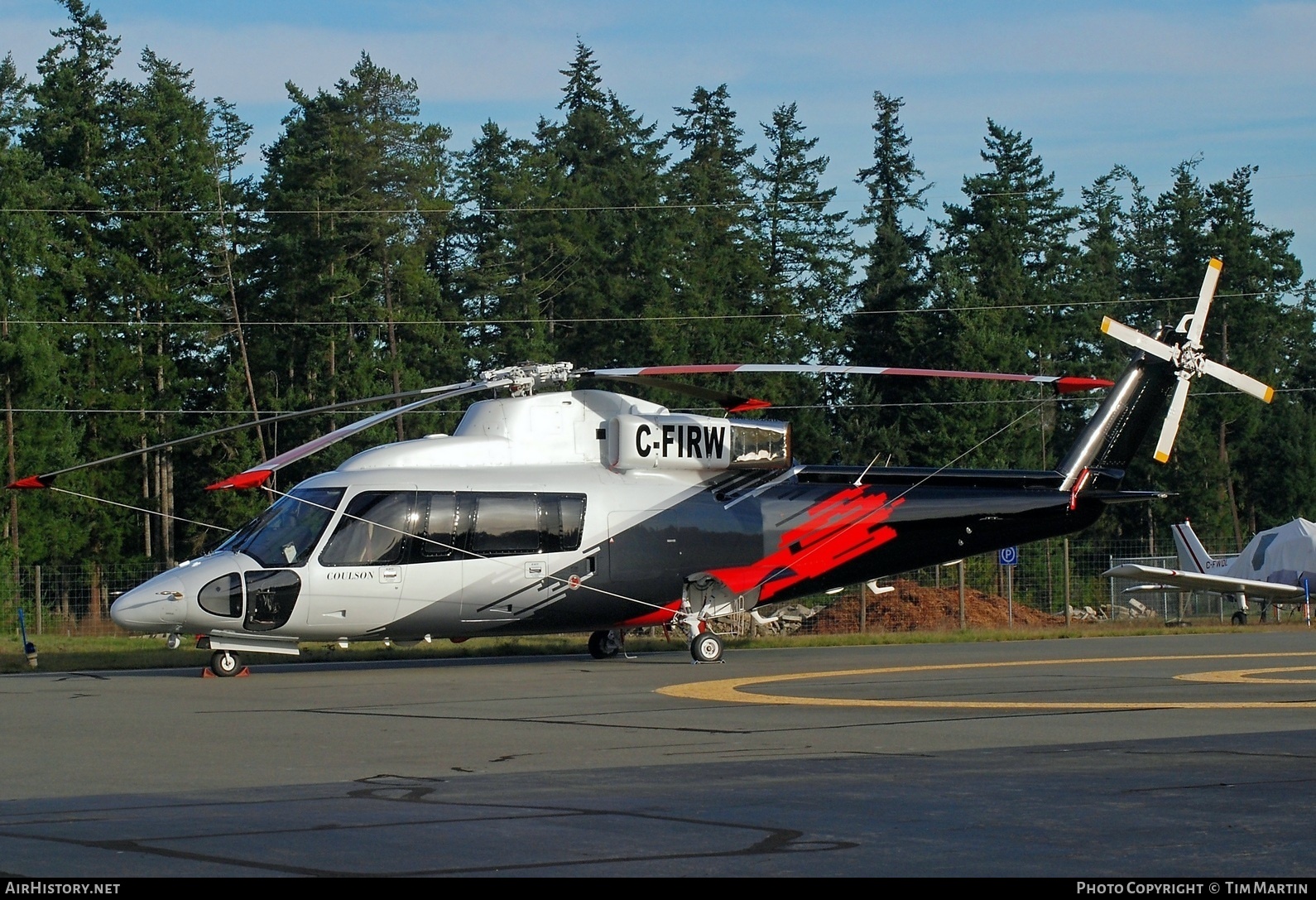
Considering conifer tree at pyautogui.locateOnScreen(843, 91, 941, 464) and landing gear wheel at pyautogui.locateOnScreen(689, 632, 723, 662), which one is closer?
landing gear wheel at pyautogui.locateOnScreen(689, 632, 723, 662)

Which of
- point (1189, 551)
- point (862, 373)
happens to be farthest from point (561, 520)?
point (1189, 551)

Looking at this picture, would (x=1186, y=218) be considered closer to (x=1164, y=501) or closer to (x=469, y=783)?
(x=1164, y=501)

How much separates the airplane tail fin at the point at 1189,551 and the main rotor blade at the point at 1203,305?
75.3ft

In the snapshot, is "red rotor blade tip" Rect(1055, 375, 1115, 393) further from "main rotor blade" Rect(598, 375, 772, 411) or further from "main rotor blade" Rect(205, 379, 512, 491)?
"main rotor blade" Rect(205, 379, 512, 491)

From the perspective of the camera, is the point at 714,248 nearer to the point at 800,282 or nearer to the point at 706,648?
the point at 800,282

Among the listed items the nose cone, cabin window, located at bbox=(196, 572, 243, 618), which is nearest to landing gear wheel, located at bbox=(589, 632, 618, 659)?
cabin window, located at bbox=(196, 572, 243, 618)

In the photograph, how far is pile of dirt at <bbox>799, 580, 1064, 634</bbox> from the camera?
3894cm

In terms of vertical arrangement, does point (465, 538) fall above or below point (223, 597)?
above

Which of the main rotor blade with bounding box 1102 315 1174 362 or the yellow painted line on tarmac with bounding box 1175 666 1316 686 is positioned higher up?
the main rotor blade with bounding box 1102 315 1174 362

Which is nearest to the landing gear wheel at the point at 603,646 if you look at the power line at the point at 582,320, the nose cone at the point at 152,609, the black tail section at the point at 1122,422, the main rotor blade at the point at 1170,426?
the nose cone at the point at 152,609

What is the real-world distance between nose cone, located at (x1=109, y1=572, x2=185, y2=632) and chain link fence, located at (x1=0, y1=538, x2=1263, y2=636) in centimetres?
1459

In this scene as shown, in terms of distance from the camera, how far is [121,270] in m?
58.7

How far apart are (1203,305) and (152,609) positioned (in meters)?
15.6

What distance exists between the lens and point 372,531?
19422mm
